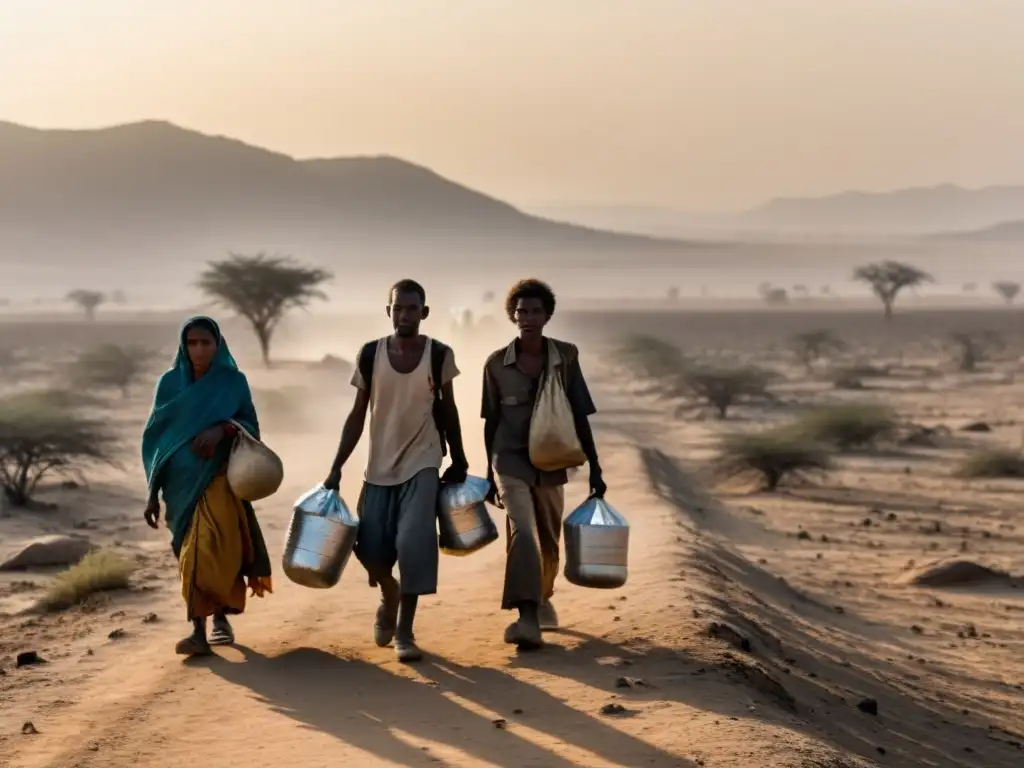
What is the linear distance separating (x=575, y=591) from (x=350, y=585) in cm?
180

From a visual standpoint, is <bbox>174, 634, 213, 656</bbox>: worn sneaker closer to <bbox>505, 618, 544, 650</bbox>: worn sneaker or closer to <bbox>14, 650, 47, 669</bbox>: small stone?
<bbox>14, 650, 47, 669</bbox>: small stone

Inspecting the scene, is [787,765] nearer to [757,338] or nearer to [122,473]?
[122,473]

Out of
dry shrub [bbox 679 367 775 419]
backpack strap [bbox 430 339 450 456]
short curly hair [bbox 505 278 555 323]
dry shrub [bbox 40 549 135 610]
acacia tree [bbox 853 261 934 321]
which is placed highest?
acacia tree [bbox 853 261 934 321]

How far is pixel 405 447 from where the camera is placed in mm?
7098

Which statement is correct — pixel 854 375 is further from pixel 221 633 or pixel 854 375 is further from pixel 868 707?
pixel 221 633

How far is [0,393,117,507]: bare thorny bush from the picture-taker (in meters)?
16.1

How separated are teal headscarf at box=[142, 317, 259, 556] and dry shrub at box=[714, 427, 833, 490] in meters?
12.7

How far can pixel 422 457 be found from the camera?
280 inches

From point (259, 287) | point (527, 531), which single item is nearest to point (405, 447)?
point (527, 531)


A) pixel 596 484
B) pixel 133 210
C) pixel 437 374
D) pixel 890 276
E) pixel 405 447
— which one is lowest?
pixel 596 484

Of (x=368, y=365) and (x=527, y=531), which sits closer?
(x=368, y=365)

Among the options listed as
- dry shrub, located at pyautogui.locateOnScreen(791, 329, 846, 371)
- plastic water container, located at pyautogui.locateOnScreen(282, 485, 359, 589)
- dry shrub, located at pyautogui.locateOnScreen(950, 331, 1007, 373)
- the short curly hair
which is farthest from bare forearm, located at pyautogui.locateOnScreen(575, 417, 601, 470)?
dry shrub, located at pyautogui.locateOnScreen(791, 329, 846, 371)

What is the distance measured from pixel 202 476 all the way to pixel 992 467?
1523cm

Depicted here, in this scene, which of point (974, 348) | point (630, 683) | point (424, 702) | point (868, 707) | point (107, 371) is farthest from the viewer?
point (974, 348)
